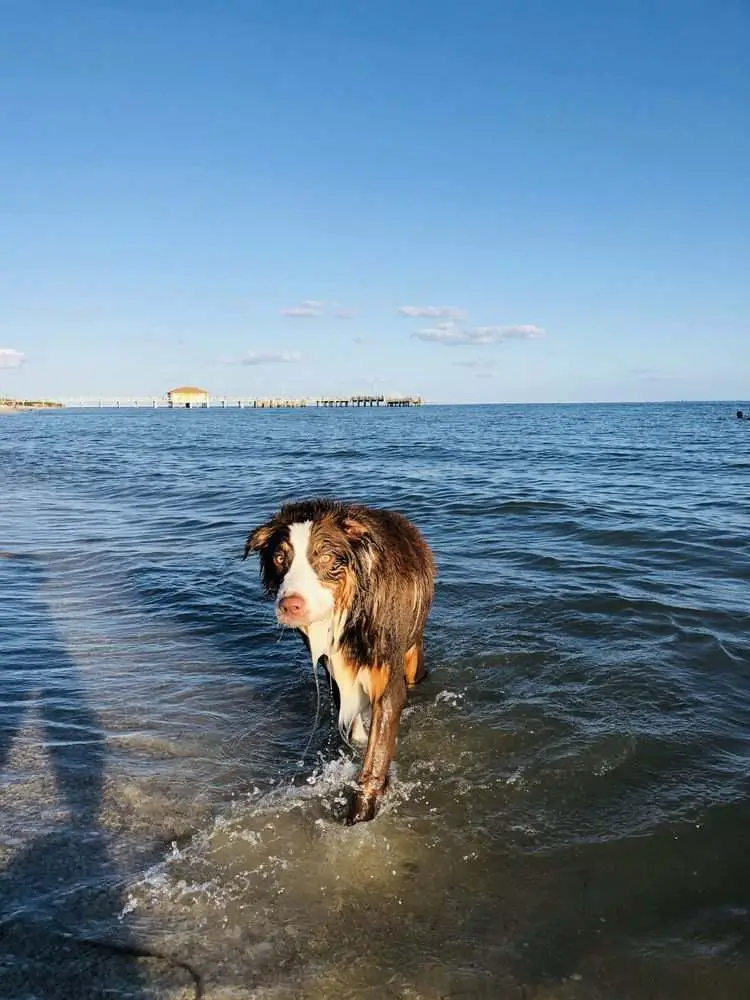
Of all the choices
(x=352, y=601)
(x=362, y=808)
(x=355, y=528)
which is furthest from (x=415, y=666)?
(x=355, y=528)

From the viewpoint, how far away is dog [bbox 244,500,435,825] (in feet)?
12.9

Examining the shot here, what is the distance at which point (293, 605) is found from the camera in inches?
145

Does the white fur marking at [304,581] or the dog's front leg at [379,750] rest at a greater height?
the white fur marking at [304,581]

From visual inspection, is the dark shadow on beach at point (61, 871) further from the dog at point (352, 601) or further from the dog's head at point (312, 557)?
the dog's head at point (312, 557)

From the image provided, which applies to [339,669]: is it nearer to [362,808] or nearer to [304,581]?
[362,808]

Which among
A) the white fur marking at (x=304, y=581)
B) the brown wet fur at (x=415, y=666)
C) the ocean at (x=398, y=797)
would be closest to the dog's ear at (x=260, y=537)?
the white fur marking at (x=304, y=581)

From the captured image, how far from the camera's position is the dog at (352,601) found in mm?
3924

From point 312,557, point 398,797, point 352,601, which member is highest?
point 312,557

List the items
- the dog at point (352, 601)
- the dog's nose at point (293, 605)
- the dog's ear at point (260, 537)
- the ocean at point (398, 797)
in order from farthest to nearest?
1. the dog's ear at point (260, 537)
2. the dog at point (352, 601)
3. the dog's nose at point (293, 605)
4. the ocean at point (398, 797)

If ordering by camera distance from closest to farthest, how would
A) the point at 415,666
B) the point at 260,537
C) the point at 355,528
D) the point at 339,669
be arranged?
the point at 355,528
the point at 260,537
the point at 339,669
the point at 415,666

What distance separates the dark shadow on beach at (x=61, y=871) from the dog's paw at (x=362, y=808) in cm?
139

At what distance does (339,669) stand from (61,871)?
6.43 feet

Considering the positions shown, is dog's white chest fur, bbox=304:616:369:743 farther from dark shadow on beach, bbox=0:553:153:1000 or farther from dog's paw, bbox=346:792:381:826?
dark shadow on beach, bbox=0:553:153:1000

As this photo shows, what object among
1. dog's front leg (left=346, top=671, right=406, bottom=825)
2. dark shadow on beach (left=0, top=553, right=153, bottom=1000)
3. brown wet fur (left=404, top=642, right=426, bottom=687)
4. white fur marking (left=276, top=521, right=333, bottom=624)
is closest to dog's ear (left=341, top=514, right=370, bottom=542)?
white fur marking (left=276, top=521, right=333, bottom=624)
